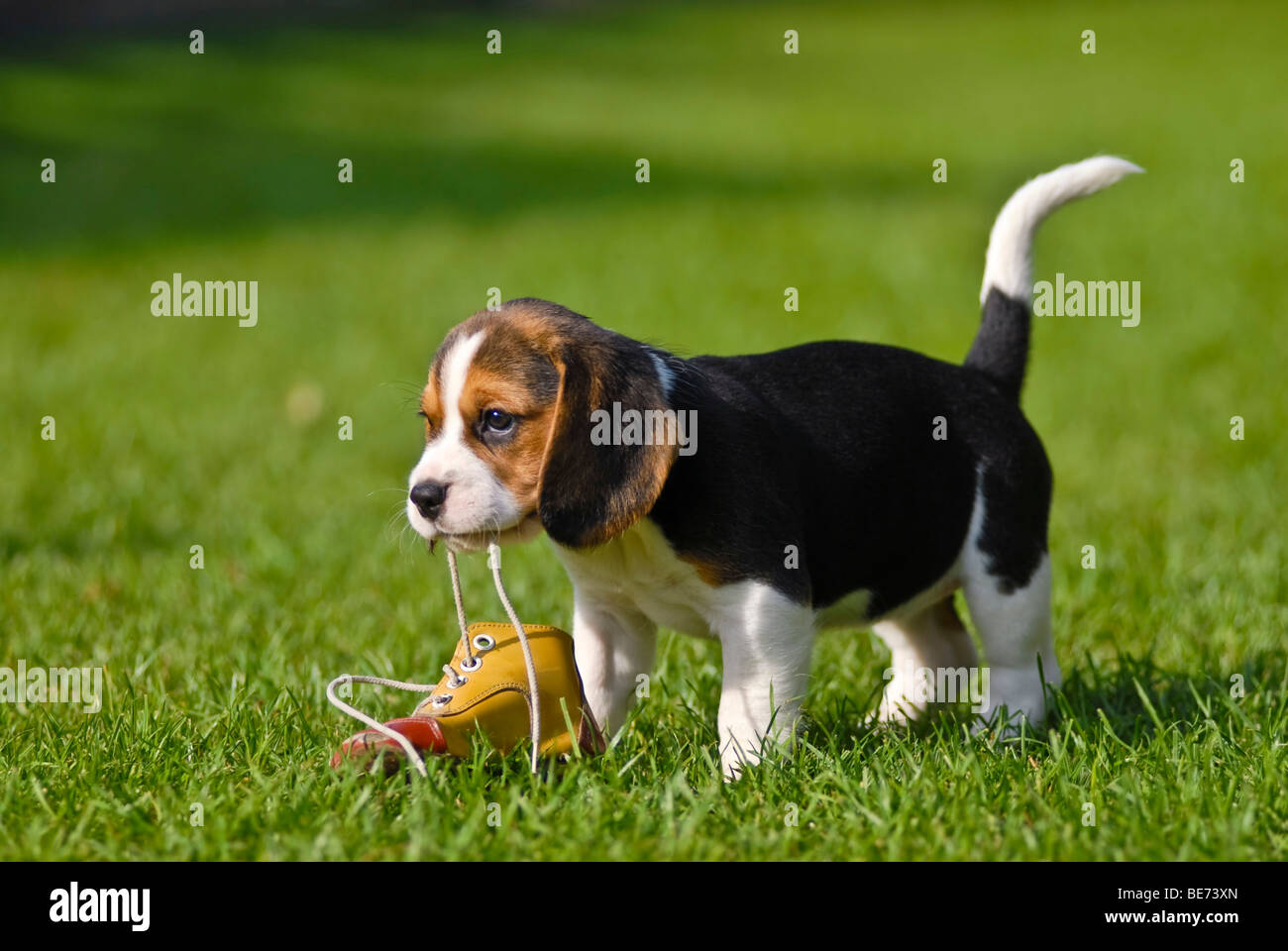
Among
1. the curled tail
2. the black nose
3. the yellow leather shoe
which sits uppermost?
the curled tail

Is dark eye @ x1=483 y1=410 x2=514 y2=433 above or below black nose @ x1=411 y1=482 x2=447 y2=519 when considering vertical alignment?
above

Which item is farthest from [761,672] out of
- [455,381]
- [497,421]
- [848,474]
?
[455,381]

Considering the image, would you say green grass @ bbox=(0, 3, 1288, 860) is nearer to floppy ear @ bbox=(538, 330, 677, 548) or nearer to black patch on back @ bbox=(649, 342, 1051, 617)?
black patch on back @ bbox=(649, 342, 1051, 617)

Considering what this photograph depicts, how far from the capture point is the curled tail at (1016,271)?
4.95 meters

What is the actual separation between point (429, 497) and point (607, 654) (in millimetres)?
998

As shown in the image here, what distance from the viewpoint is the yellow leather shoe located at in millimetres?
4031

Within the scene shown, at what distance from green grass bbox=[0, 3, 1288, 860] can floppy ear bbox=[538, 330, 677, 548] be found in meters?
0.70

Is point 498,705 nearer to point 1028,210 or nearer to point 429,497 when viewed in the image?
point 429,497

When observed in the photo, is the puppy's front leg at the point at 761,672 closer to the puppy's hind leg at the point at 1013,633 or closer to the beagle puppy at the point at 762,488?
the beagle puppy at the point at 762,488

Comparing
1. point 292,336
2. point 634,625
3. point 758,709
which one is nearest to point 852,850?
point 758,709

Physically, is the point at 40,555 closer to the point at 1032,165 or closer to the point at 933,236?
the point at 933,236

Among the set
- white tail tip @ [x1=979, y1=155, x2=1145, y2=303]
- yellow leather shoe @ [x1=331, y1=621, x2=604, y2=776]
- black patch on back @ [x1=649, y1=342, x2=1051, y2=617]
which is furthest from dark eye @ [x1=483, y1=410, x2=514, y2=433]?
white tail tip @ [x1=979, y1=155, x2=1145, y2=303]

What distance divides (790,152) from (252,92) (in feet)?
32.0

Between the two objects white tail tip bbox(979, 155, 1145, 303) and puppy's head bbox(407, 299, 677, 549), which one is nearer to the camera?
puppy's head bbox(407, 299, 677, 549)
